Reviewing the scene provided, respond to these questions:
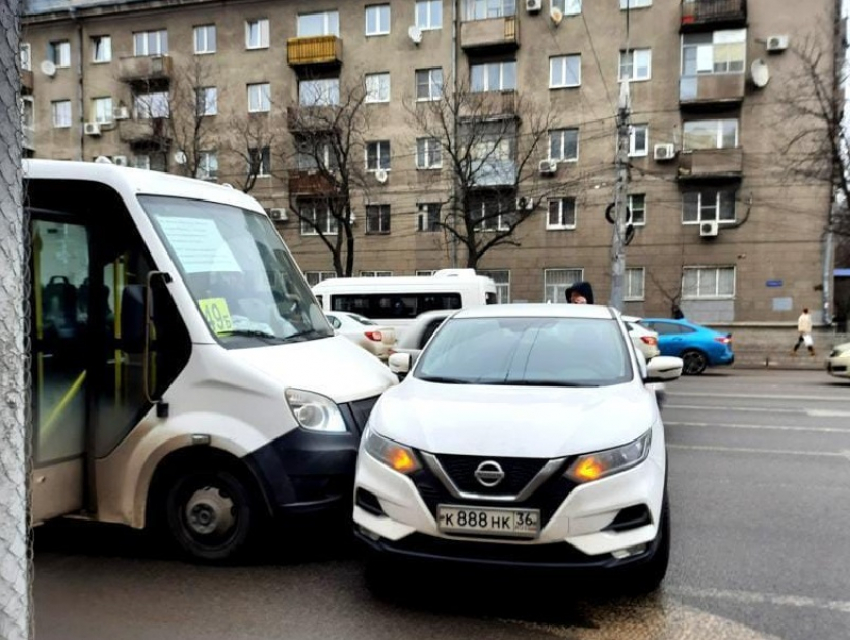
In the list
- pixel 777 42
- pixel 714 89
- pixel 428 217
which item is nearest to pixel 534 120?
pixel 428 217

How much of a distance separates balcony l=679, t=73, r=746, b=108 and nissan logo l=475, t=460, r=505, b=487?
91.9 feet

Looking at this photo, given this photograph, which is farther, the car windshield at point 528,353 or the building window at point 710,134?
the building window at point 710,134

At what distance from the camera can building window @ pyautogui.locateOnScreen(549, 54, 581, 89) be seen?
29527 mm

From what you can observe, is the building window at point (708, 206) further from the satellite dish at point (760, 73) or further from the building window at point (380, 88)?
the building window at point (380, 88)

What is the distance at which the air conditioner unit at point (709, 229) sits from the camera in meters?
28.0

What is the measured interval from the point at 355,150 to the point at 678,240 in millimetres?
14135

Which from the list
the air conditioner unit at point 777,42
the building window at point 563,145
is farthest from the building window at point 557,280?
the air conditioner unit at point 777,42

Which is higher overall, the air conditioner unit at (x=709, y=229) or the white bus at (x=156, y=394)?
the air conditioner unit at (x=709, y=229)

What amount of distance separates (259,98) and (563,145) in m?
14.1

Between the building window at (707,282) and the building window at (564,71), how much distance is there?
30.1ft

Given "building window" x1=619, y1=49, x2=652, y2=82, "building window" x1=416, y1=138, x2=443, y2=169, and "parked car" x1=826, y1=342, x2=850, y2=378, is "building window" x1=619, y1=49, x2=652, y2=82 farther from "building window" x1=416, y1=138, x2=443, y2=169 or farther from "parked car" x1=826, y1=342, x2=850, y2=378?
"parked car" x1=826, y1=342, x2=850, y2=378

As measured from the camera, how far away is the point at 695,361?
18.5 metres

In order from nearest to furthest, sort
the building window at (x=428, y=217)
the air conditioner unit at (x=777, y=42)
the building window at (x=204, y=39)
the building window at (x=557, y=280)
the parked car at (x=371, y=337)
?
1. the parked car at (x=371, y=337)
2. the air conditioner unit at (x=777, y=42)
3. the building window at (x=557, y=280)
4. the building window at (x=428, y=217)
5. the building window at (x=204, y=39)

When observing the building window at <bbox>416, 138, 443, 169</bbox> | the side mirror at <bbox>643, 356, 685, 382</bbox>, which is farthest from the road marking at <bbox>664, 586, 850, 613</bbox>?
the building window at <bbox>416, 138, 443, 169</bbox>
